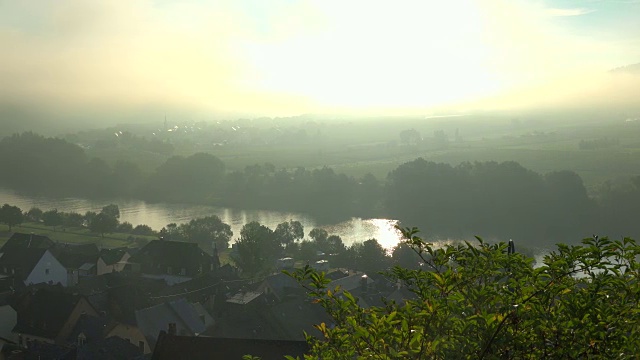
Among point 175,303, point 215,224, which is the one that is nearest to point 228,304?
point 175,303

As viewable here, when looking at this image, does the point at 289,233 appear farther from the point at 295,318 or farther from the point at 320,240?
the point at 295,318

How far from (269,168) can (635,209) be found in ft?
79.6

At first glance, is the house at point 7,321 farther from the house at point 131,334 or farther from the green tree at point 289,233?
the green tree at point 289,233

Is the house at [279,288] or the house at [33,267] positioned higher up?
the house at [33,267]

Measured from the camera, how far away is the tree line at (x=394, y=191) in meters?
32.6

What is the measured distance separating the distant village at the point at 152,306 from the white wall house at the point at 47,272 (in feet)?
0.10

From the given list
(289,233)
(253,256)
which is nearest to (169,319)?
(253,256)

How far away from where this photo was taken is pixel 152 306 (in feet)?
47.6

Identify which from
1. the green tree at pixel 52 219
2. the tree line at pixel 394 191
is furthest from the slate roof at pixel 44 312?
the tree line at pixel 394 191

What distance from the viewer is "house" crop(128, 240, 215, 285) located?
20250mm

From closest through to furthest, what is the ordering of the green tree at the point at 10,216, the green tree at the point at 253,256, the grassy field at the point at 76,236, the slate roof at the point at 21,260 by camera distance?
the slate roof at the point at 21,260 < the green tree at the point at 253,256 < the grassy field at the point at 76,236 < the green tree at the point at 10,216

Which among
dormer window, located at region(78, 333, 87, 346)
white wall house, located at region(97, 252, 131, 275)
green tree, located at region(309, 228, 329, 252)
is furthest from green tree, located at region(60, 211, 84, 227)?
dormer window, located at region(78, 333, 87, 346)

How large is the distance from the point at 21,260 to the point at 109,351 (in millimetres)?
10814

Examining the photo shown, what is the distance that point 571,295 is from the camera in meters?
2.94
